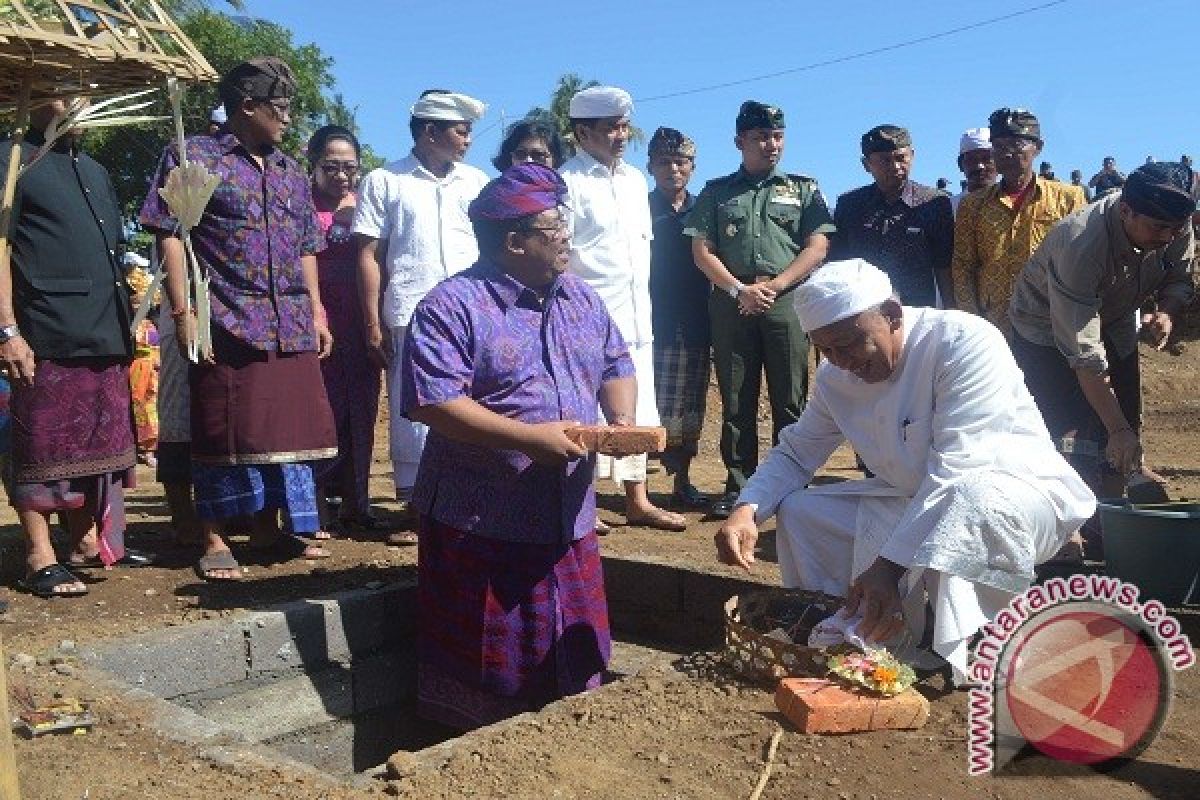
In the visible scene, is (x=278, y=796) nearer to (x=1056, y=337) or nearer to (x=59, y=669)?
(x=59, y=669)

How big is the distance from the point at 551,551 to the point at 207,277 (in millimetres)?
1818

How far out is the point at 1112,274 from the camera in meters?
4.73

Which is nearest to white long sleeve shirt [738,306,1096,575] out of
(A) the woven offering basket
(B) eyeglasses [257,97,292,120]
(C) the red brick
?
(A) the woven offering basket

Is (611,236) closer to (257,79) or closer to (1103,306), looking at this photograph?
(257,79)

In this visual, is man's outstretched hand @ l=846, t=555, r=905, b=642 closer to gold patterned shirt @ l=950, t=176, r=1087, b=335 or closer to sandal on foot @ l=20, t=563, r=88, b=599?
gold patterned shirt @ l=950, t=176, r=1087, b=335

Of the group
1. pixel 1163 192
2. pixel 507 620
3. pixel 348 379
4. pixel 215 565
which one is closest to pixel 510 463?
pixel 507 620

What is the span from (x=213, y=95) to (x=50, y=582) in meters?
15.1

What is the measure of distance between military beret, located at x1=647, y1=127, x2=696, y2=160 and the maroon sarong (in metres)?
2.75

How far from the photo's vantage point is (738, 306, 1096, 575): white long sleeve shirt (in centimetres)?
344

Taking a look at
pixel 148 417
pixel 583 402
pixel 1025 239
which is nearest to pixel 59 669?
pixel 583 402

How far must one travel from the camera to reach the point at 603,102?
18.6ft

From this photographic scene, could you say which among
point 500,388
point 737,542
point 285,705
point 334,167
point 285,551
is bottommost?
point 285,705

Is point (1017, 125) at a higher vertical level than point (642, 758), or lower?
higher

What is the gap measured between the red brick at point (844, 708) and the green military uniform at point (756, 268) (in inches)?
119
